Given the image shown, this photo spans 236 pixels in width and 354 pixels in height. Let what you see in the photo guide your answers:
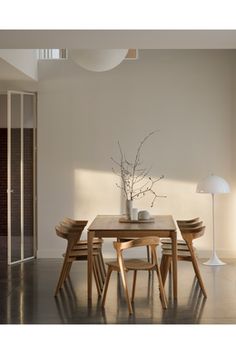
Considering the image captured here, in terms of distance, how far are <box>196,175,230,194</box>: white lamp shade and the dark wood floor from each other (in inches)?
47.0

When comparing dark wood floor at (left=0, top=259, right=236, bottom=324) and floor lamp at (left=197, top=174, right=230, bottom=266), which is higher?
floor lamp at (left=197, top=174, right=230, bottom=266)

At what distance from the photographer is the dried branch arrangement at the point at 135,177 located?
1041 cm

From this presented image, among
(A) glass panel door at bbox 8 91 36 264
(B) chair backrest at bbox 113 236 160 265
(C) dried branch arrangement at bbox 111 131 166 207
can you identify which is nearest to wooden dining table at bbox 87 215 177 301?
(B) chair backrest at bbox 113 236 160 265

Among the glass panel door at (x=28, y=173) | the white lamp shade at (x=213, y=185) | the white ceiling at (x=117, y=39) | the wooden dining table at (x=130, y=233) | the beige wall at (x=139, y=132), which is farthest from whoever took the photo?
the beige wall at (x=139, y=132)

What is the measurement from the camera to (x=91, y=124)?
1042cm

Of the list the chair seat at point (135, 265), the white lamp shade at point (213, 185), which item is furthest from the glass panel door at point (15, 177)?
the chair seat at point (135, 265)

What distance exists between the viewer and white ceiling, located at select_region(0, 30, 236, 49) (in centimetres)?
487

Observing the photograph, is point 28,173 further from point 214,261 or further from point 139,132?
point 214,261

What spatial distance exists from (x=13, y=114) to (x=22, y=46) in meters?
4.17

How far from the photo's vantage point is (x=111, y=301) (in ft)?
22.9

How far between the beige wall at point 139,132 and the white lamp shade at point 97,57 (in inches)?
135

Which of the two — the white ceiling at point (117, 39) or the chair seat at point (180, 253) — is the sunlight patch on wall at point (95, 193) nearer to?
the chair seat at point (180, 253)

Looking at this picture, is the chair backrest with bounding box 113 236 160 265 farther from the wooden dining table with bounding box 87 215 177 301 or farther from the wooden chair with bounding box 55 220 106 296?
the wooden chair with bounding box 55 220 106 296
